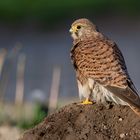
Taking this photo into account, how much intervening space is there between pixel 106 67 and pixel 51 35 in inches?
512

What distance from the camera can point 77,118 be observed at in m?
9.68

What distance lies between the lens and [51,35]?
76.1 feet

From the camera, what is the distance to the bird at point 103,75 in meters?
10.0

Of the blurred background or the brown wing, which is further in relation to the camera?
the blurred background

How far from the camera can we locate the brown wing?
9.98 m

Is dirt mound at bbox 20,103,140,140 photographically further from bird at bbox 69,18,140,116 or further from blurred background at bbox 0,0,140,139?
blurred background at bbox 0,0,140,139

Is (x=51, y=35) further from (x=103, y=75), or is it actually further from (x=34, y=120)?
(x=103, y=75)

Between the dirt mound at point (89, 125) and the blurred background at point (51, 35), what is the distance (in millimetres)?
6267

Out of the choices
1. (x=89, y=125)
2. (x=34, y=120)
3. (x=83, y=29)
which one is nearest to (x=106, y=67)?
(x=89, y=125)

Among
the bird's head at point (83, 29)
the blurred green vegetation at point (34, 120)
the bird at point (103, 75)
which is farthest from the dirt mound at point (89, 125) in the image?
the blurred green vegetation at point (34, 120)

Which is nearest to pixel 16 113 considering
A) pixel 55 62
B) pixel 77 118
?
pixel 77 118

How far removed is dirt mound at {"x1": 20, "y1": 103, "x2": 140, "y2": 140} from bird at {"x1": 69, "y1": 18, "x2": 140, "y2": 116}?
0.18 metres

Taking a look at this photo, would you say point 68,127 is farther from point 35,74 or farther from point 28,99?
point 35,74

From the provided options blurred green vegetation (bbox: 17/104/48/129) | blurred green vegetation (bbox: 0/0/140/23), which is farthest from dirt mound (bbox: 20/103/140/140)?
blurred green vegetation (bbox: 0/0/140/23)
